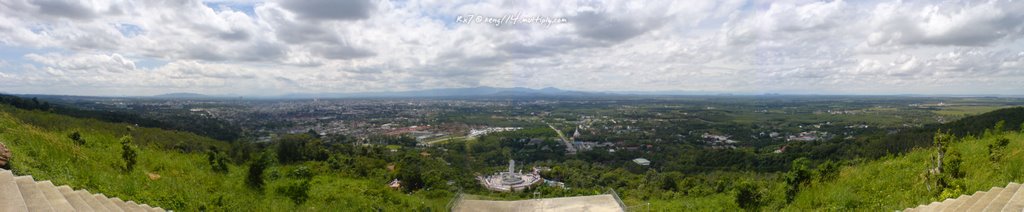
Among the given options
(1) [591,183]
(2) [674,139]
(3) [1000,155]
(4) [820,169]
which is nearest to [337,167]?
(1) [591,183]

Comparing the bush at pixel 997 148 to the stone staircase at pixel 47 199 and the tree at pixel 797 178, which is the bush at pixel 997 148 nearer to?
the tree at pixel 797 178

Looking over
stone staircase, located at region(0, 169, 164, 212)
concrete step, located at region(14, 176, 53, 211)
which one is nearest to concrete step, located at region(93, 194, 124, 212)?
stone staircase, located at region(0, 169, 164, 212)

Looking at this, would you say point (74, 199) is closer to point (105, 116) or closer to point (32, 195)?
point (32, 195)

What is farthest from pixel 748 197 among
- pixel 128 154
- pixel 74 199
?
pixel 128 154

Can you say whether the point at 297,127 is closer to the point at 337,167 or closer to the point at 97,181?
the point at 337,167

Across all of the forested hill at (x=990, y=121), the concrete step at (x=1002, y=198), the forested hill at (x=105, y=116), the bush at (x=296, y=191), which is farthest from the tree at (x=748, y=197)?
the forested hill at (x=105, y=116)

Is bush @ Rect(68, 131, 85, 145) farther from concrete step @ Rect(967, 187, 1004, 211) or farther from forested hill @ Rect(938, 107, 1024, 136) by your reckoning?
forested hill @ Rect(938, 107, 1024, 136)
